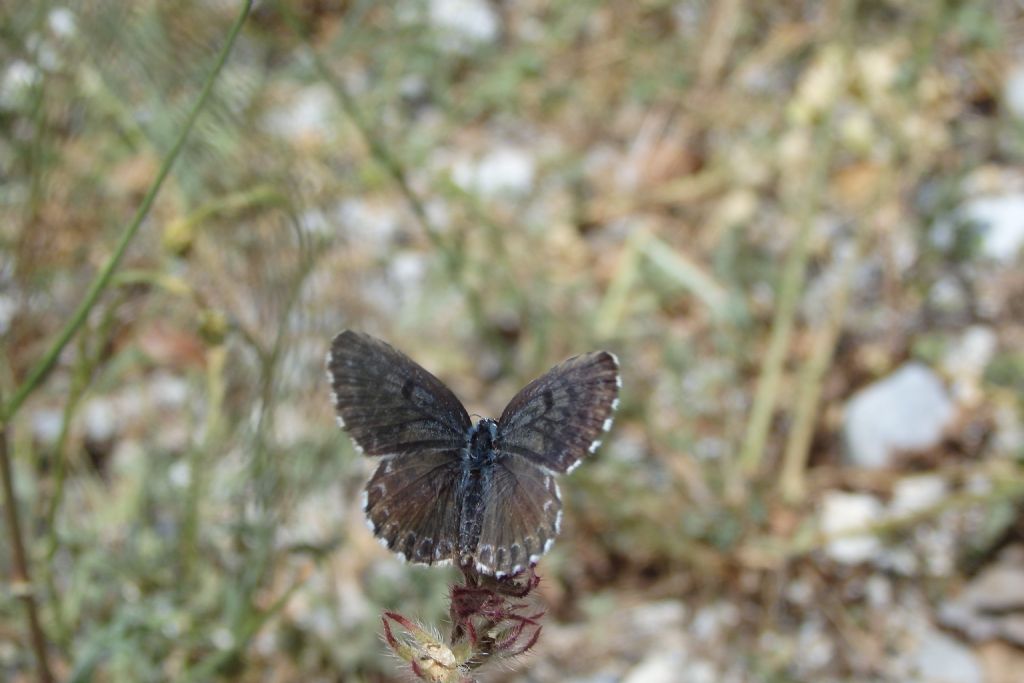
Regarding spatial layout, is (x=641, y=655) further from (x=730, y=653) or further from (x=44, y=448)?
(x=44, y=448)

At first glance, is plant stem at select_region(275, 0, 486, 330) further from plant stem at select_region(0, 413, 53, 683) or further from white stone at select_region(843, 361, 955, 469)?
white stone at select_region(843, 361, 955, 469)

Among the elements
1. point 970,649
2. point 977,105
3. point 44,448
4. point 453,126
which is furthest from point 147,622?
point 977,105

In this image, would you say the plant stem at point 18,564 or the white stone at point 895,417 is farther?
the white stone at point 895,417

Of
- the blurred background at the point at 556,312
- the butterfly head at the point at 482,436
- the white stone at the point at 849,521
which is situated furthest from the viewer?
the white stone at the point at 849,521

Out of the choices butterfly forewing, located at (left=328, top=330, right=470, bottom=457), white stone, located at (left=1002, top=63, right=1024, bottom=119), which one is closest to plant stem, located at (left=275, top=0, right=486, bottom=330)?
butterfly forewing, located at (left=328, top=330, right=470, bottom=457)

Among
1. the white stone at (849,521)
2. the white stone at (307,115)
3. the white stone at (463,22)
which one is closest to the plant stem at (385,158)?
the white stone at (849,521)

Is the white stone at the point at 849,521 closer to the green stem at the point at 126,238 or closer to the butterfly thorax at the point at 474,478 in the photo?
the butterfly thorax at the point at 474,478
